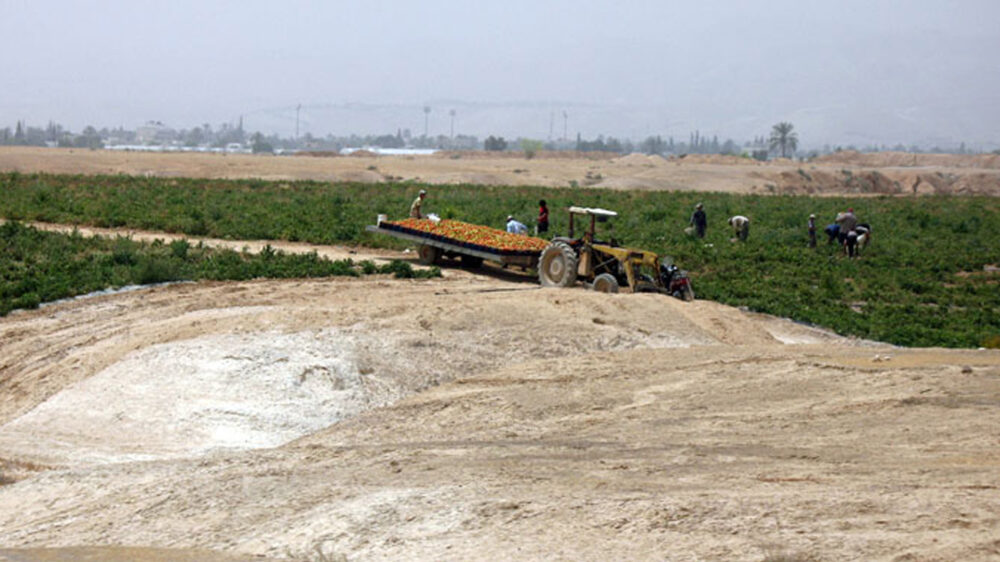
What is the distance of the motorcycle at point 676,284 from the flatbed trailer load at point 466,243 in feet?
9.96

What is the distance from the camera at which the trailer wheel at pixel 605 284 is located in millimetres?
18531

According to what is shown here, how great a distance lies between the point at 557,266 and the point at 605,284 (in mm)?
1479

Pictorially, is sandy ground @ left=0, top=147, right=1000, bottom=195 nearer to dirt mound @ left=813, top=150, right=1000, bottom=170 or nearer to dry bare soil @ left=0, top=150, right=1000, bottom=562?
dirt mound @ left=813, top=150, right=1000, bottom=170

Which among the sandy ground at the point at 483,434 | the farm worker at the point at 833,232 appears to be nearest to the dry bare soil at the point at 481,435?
the sandy ground at the point at 483,434

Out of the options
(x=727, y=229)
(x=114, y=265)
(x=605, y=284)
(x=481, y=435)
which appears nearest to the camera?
(x=481, y=435)

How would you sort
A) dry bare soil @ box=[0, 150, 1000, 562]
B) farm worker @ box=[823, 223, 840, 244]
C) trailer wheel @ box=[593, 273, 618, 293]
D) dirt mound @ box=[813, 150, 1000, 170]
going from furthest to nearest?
dirt mound @ box=[813, 150, 1000, 170]
farm worker @ box=[823, 223, 840, 244]
trailer wheel @ box=[593, 273, 618, 293]
dry bare soil @ box=[0, 150, 1000, 562]

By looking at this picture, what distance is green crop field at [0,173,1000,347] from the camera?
21031 millimetres

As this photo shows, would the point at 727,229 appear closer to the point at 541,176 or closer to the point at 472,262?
the point at 472,262

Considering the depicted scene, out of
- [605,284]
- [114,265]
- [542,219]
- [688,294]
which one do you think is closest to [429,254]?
[542,219]

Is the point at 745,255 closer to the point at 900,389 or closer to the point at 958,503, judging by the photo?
the point at 900,389

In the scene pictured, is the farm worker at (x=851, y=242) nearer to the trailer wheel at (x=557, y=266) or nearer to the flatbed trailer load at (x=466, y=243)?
the flatbed trailer load at (x=466, y=243)

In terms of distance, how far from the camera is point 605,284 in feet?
61.2

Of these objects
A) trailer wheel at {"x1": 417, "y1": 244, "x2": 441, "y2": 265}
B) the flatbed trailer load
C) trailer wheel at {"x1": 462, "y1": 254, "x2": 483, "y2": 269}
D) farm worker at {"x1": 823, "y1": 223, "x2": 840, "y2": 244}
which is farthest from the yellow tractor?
farm worker at {"x1": 823, "y1": 223, "x2": 840, "y2": 244}

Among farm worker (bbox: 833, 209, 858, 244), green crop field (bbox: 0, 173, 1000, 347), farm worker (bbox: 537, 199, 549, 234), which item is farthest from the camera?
farm worker (bbox: 833, 209, 858, 244)
